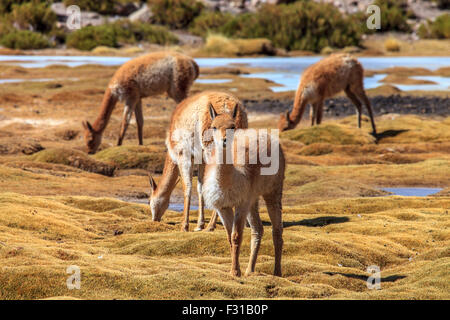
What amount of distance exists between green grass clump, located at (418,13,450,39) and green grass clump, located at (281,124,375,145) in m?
32.9

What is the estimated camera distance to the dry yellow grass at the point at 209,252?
26.0ft

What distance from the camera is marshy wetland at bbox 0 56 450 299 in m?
8.16

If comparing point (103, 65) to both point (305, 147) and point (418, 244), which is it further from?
point (418, 244)

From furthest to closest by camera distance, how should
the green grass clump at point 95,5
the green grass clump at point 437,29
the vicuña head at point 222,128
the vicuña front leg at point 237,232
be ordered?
the green grass clump at point 95,5 → the green grass clump at point 437,29 → the vicuña front leg at point 237,232 → the vicuña head at point 222,128

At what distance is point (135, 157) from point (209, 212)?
5939mm

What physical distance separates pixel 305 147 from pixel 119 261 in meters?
14.2

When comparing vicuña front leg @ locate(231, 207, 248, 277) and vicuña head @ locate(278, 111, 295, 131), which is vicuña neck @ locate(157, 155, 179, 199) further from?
vicuña head @ locate(278, 111, 295, 131)

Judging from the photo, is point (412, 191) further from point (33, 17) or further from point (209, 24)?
point (33, 17)

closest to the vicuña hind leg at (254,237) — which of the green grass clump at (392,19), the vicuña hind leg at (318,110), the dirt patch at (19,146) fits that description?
the dirt patch at (19,146)

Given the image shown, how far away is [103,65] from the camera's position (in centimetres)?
4475

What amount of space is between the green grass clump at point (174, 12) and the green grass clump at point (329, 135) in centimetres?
3648

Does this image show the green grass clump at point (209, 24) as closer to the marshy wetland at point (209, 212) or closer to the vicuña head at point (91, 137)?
the marshy wetland at point (209, 212)

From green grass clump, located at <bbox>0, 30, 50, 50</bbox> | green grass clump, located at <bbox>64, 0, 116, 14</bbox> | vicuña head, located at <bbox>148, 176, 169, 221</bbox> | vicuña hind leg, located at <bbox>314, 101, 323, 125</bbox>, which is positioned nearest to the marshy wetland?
vicuña head, located at <bbox>148, 176, 169, 221</bbox>

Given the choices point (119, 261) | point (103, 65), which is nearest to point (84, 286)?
point (119, 261)
